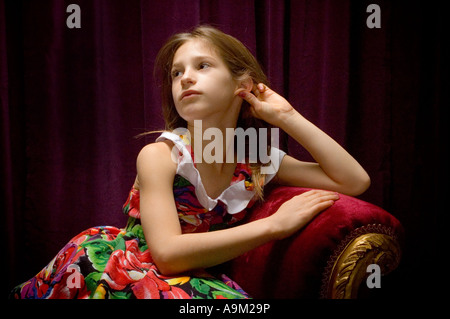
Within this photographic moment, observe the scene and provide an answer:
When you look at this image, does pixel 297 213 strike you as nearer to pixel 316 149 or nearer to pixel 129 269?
pixel 316 149

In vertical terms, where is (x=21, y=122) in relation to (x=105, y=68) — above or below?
below

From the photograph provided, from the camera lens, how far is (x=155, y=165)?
98 centimetres

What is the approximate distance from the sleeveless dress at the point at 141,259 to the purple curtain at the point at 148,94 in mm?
608

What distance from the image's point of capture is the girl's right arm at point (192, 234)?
861 millimetres

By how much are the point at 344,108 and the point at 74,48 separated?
4.48 ft

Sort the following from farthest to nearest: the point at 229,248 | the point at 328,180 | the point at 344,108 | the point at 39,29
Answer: the point at 344,108, the point at 39,29, the point at 328,180, the point at 229,248

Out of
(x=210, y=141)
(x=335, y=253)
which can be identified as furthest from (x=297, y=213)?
(x=210, y=141)

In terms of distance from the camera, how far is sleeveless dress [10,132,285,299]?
0.83 m

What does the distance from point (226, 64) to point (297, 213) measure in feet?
1.71

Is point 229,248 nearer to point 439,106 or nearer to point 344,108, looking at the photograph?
point 344,108

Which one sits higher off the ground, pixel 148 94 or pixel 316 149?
pixel 148 94

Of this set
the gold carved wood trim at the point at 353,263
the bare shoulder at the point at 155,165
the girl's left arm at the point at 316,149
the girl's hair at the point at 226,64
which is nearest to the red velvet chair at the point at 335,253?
the gold carved wood trim at the point at 353,263

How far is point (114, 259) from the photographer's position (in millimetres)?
902
